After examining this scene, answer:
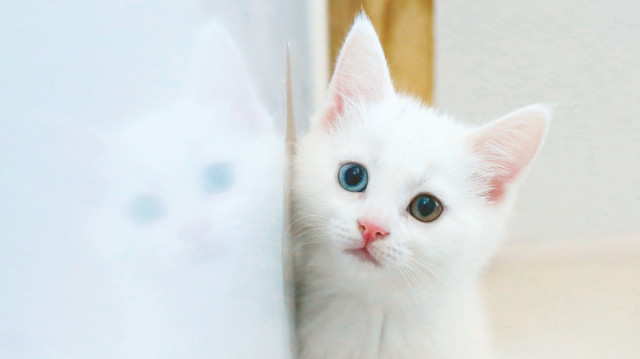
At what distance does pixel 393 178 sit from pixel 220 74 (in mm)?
493

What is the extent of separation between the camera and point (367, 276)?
848mm

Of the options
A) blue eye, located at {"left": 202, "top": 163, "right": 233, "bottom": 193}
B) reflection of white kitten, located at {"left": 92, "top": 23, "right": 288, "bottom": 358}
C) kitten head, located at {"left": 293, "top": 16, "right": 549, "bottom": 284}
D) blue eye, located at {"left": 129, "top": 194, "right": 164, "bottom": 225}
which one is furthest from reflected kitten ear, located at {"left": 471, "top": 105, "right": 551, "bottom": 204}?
blue eye, located at {"left": 129, "top": 194, "right": 164, "bottom": 225}

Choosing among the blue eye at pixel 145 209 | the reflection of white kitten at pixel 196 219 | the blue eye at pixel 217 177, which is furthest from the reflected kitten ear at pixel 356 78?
the blue eye at pixel 145 209

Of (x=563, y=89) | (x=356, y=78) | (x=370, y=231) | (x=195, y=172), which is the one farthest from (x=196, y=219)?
(x=563, y=89)

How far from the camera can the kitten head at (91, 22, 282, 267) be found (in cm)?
21

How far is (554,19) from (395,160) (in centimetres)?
170

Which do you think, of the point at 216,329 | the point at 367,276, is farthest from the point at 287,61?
the point at 216,329

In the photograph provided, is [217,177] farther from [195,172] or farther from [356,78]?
[356,78]

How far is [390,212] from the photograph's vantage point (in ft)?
2.64

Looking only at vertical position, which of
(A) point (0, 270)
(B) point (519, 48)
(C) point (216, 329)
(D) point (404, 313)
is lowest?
(D) point (404, 313)

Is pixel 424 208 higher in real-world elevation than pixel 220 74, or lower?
lower

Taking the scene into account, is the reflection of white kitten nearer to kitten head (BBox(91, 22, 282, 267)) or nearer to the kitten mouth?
kitten head (BBox(91, 22, 282, 267))

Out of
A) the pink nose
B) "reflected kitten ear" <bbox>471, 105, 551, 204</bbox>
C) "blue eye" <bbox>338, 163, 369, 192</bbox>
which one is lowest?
the pink nose

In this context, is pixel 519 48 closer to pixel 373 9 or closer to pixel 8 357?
pixel 373 9
